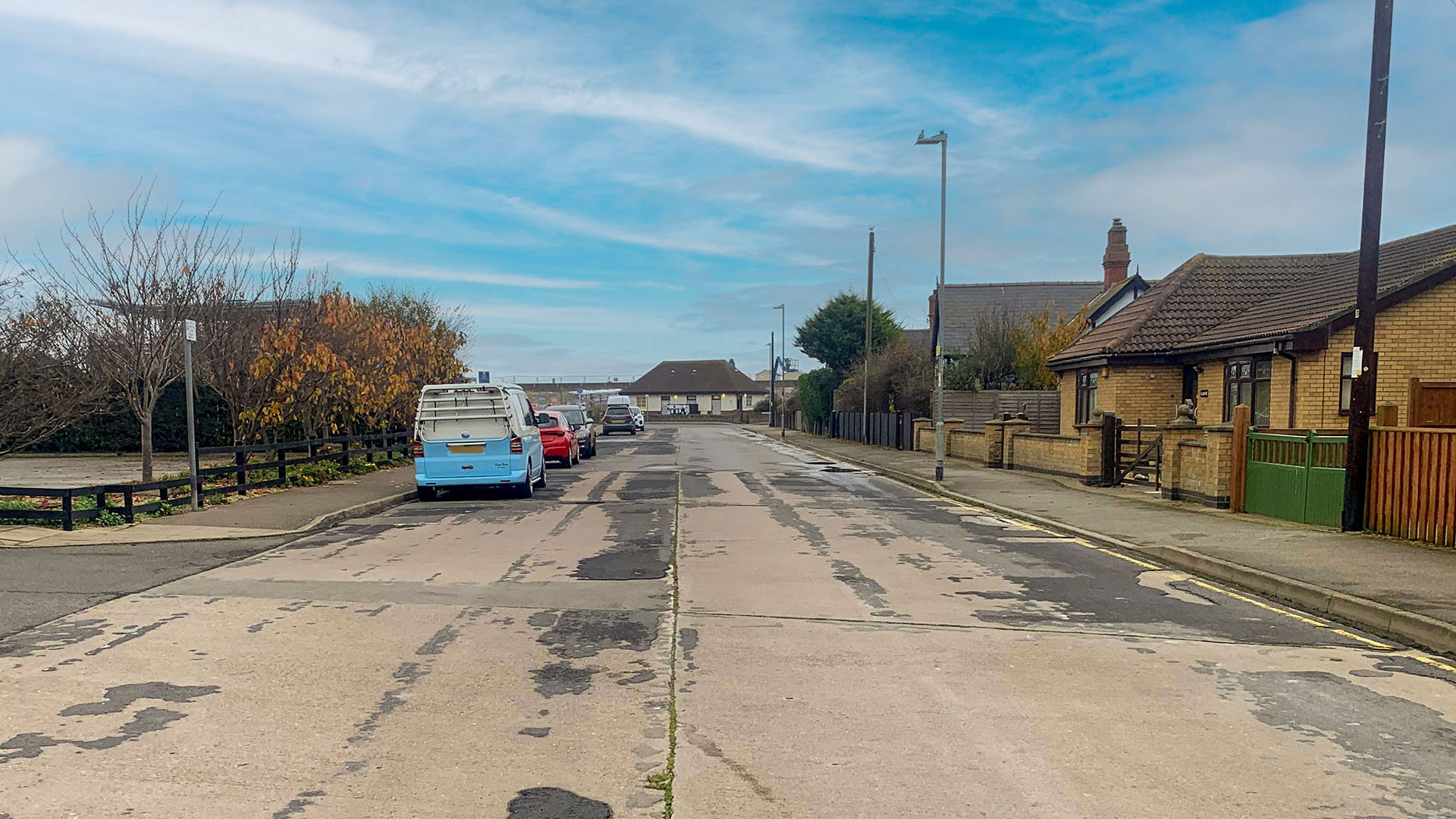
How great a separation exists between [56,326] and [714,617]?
1206 cm

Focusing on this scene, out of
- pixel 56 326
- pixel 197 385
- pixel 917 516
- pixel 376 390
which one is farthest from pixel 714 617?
pixel 197 385

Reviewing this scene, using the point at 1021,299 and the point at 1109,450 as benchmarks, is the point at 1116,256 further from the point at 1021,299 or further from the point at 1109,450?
the point at 1109,450

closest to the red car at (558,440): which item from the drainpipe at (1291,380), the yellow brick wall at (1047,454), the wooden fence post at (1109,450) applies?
the yellow brick wall at (1047,454)

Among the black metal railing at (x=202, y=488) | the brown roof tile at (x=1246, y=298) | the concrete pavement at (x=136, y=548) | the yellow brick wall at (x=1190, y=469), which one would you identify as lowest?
the concrete pavement at (x=136, y=548)

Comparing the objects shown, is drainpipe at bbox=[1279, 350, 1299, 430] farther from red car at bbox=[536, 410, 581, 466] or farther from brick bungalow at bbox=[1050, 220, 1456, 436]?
red car at bbox=[536, 410, 581, 466]

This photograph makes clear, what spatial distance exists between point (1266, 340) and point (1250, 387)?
1.70 metres

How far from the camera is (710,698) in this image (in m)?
5.68

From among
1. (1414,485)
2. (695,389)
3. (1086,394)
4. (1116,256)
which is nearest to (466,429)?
(1414,485)

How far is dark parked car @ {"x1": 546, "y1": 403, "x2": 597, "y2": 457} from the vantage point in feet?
102

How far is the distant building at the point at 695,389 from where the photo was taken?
112188mm

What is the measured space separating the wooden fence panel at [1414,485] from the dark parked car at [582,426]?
21769 mm

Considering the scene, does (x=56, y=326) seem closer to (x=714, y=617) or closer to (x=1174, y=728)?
(x=714, y=617)

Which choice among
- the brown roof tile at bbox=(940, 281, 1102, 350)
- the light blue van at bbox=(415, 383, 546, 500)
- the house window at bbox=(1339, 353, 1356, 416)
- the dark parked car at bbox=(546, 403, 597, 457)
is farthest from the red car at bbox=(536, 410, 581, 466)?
the brown roof tile at bbox=(940, 281, 1102, 350)

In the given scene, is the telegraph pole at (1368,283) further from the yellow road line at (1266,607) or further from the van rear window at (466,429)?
the van rear window at (466,429)
